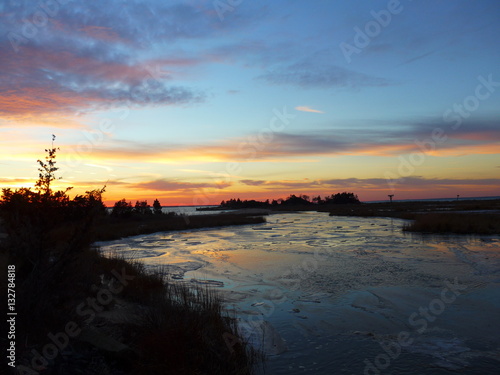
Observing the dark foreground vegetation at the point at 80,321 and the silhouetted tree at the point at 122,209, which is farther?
the silhouetted tree at the point at 122,209

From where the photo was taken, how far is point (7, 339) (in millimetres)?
5027

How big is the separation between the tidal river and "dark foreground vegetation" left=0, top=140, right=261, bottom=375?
3.85 ft

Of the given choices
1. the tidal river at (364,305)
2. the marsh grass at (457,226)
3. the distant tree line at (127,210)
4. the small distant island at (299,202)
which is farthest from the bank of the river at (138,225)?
the small distant island at (299,202)

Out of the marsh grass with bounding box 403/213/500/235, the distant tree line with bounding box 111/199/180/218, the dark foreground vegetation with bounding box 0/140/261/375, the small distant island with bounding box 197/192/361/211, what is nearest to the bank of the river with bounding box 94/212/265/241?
the distant tree line with bounding box 111/199/180/218

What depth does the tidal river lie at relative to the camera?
6.91 meters

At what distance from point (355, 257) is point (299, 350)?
11.8 metres

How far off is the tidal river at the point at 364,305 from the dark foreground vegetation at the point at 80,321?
3.85 feet


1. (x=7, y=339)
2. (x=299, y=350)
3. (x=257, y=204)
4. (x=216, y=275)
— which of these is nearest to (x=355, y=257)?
(x=216, y=275)

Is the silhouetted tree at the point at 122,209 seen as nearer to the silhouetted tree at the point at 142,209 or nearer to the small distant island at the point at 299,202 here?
the silhouetted tree at the point at 142,209

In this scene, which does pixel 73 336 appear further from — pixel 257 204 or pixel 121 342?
pixel 257 204

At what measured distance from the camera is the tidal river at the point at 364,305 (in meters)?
6.91

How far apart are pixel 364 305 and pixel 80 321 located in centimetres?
748

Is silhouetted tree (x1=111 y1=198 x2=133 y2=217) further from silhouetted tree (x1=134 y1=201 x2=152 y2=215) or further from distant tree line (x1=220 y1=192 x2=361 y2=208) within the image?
distant tree line (x1=220 y1=192 x2=361 y2=208)

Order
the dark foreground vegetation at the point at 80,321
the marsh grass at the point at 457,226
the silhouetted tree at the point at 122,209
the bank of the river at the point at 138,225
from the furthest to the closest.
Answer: the silhouetted tree at the point at 122,209, the bank of the river at the point at 138,225, the marsh grass at the point at 457,226, the dark foreground vegetation at the point at 80,321
